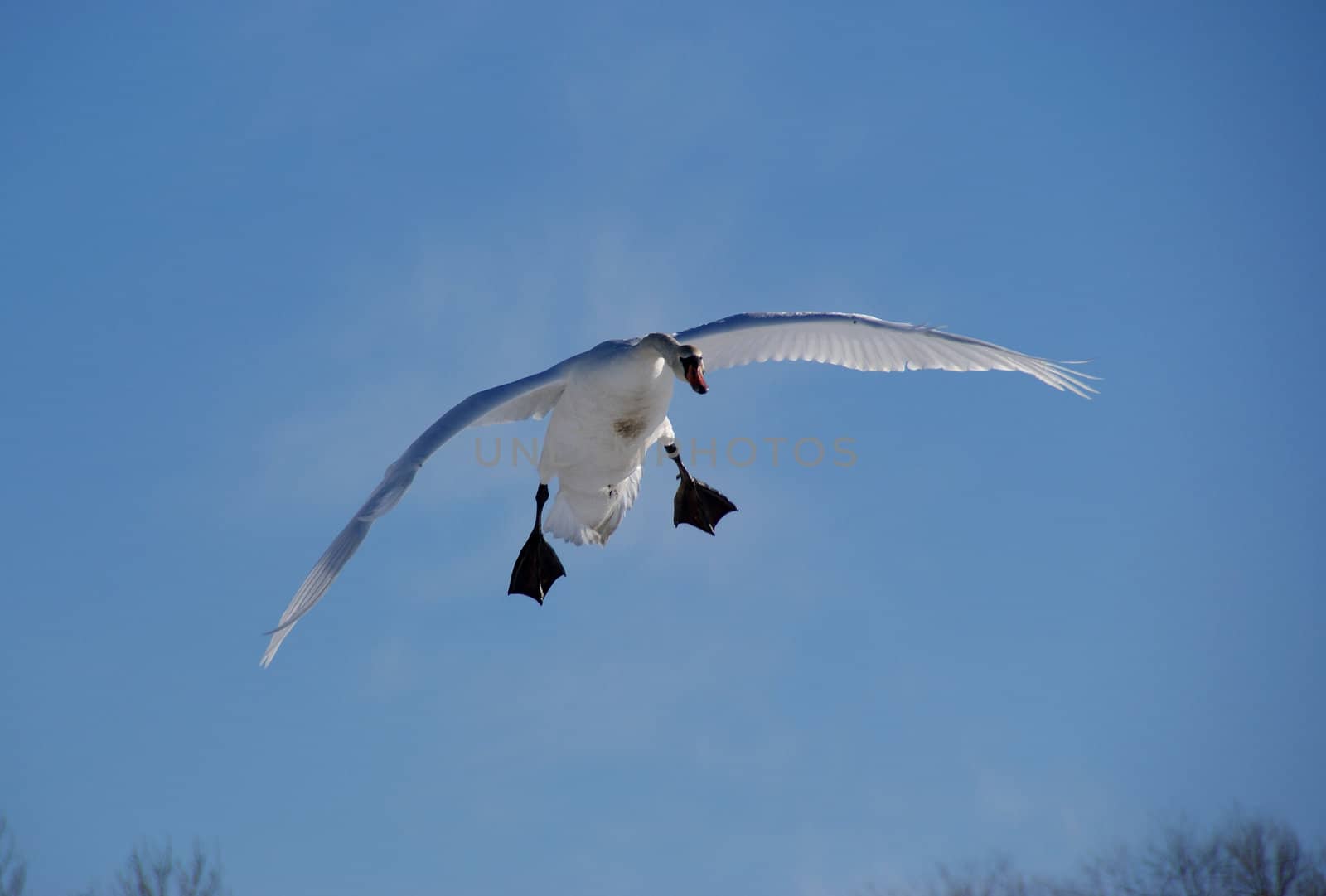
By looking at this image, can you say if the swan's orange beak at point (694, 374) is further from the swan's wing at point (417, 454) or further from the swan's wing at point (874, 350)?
the swan's wing at point (874, 350)

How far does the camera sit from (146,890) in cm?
2300

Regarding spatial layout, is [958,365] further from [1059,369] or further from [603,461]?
[603,461]

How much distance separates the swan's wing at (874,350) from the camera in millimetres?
11297

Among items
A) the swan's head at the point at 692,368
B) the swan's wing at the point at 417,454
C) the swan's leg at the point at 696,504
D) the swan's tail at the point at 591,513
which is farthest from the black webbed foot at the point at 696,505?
the swan's head at the point at 692,368

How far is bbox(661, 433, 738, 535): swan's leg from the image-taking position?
470 inches

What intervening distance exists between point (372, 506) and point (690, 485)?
12.7ft

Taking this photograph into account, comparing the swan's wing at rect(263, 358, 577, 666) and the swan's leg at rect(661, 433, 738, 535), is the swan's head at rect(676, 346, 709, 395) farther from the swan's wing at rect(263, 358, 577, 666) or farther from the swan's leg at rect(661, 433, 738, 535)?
the swan's leg at rect(661, 433, 738, 535)

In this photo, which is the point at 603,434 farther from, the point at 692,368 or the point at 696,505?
the point at 696,505

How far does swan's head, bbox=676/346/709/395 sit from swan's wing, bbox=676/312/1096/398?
1.83 m

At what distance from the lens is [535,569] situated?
11492 mm

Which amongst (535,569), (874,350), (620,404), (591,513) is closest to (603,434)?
(620,404)

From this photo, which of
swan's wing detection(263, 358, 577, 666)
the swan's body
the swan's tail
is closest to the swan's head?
Result: the swan's body

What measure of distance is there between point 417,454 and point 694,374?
81.1 inches

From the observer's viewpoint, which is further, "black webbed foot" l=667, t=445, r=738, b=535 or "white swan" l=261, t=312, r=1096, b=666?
"black webbed foot" l=667, t=445, r=738, b=535
